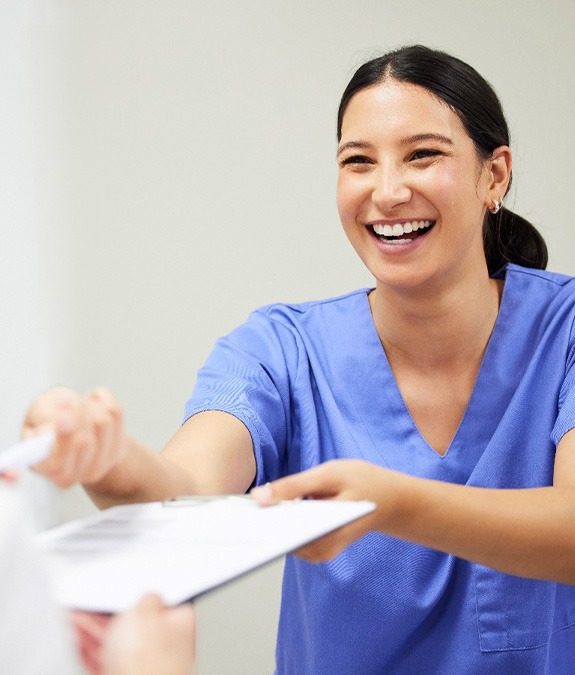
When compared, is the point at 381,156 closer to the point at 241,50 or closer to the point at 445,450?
the point at 445,450

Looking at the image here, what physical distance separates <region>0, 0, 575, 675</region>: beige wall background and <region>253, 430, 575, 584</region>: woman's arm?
963 mm

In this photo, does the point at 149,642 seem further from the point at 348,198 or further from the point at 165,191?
the point at 165,191

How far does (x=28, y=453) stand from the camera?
537 millimetres

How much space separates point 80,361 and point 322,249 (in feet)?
1.55

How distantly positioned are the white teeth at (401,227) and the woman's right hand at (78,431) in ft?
1.46

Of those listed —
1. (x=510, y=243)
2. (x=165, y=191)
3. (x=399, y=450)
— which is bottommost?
(x=399, y=450)

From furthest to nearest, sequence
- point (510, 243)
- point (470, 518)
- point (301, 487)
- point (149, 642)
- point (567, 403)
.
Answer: point (510, 243)
point (567, 403)
point (470, 518)
point (301, 487)
point (149, 642)

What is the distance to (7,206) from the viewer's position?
170cm

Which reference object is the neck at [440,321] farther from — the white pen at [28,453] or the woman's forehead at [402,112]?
the white pen at [28,453]

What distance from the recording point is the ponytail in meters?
1.19

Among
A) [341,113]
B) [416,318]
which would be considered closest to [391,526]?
[416,318]

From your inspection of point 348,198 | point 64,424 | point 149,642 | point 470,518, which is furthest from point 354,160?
point 149,642

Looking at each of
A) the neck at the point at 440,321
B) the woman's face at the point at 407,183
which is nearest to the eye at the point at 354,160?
the woman's face at the point at 407,183

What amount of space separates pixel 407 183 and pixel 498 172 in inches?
6.1
